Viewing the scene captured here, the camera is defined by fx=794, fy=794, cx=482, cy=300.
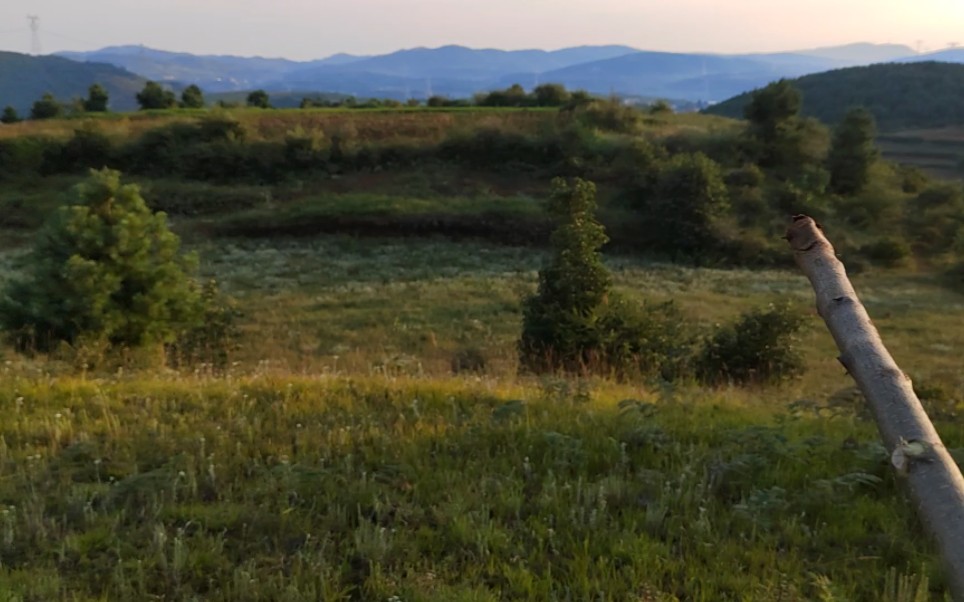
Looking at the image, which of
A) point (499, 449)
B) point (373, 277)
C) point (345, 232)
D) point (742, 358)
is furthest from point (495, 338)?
point (345, 232)

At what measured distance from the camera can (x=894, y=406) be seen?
210cm

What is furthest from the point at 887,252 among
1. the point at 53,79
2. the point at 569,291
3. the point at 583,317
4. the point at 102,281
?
the point at 53,79

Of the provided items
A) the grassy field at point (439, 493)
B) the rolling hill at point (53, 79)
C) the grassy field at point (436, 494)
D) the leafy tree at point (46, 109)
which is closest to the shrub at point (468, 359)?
the grassy field at point (439, 493)

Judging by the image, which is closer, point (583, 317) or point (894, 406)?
point (894, 406)

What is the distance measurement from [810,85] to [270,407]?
9588 cm

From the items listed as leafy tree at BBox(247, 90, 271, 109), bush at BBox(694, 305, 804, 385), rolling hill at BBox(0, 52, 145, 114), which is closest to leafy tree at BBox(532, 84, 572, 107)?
leafy tree at BBox(247, 90, 271, 109)

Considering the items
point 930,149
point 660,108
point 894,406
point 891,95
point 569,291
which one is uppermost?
point 891,95

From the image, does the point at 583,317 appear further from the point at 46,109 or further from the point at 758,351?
the point at 46,109

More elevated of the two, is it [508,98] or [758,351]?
[508,98]

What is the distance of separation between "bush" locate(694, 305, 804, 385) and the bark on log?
362 inches

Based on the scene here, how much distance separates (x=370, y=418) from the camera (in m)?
4.81

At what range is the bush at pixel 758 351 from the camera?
1138 cm

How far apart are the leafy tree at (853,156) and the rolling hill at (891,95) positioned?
4447 cm

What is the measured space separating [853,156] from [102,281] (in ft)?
110
